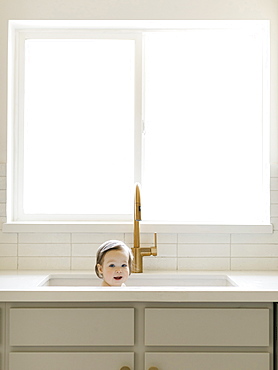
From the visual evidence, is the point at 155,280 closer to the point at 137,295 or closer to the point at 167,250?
the point at 167,250

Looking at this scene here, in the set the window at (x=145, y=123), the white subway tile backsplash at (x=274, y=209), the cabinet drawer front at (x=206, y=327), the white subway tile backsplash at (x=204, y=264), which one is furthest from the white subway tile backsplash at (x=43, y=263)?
the white subway tile backsplash at (x=274, y=209)

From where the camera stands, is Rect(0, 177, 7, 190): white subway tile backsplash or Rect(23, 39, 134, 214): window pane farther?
Rect(23, 39, 134, 214): window pane

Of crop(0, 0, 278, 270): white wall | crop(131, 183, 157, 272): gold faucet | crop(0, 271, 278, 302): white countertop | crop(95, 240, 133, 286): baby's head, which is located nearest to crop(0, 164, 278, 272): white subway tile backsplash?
crop(0, 0, 278, 270): white wall

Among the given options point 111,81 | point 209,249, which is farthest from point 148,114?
point 209,249

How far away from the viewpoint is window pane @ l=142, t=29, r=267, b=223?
2717mm

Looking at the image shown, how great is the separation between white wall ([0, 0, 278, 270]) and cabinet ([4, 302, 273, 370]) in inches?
25.1

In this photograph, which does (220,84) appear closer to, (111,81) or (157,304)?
(111,81)

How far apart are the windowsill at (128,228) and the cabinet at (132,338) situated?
65 cm

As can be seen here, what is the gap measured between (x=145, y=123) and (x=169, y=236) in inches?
24.7

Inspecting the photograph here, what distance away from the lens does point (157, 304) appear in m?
1.95

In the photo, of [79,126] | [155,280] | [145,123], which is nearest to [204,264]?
[155,280]

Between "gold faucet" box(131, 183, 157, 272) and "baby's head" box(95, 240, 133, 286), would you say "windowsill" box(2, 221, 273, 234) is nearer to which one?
"gold faucet" box(131, 183, 157, 272)

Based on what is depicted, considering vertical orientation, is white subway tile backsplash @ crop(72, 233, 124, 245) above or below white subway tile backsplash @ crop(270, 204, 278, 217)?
below

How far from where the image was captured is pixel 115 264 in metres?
2.19
